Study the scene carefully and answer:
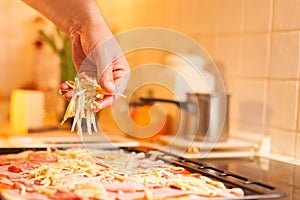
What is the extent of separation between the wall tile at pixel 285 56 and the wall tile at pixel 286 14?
0.8 inches

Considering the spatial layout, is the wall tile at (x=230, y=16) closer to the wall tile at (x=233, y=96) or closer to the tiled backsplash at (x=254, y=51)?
the tiled backsplash at (x=254, y=51)

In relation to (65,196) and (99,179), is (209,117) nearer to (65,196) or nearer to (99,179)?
(99,179)

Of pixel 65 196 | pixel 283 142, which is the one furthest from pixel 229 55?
pixel 65 196

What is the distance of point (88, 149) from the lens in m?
1.32

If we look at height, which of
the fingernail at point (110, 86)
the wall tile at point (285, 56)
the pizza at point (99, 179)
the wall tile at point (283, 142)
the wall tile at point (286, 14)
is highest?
the wall tile at point (286, 14)

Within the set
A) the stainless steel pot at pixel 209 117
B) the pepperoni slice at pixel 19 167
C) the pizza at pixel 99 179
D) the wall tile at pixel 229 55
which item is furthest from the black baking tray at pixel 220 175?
the wall tile at pixel 229 55

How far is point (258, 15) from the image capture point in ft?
4.65

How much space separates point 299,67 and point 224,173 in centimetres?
36

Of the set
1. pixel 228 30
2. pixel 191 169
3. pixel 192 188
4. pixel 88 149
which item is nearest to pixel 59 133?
pixel 88 149

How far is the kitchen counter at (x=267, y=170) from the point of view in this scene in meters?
1.00

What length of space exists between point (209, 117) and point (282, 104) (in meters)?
0.19

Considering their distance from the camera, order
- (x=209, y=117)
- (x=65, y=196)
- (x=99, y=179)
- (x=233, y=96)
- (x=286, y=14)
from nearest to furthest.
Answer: (x=65, y=196)
(x=99, y=179)
(x=286, y=14)
(x=209, y=117)
(x=233, y=96)

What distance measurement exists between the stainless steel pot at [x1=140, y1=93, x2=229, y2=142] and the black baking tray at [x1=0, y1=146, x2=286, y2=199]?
0.15 m

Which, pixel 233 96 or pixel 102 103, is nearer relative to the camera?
pixel 102 103
